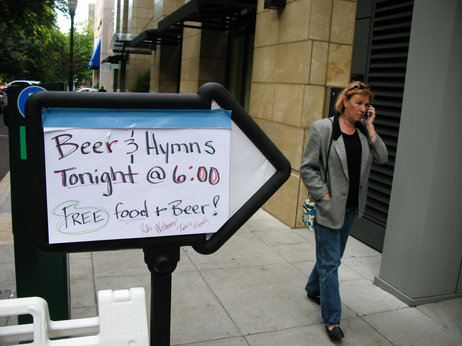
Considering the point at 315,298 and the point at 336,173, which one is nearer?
the point at 336,173

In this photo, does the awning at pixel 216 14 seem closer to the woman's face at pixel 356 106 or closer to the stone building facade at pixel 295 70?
the stone building facade at pixel 295 70

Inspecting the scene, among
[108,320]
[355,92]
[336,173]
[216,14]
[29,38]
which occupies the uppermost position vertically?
[29,38]

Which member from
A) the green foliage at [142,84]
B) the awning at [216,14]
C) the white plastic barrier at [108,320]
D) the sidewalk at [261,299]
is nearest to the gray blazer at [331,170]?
the sidewalk at [261,299]

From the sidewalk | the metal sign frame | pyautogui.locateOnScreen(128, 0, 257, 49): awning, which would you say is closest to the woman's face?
the sidewalk

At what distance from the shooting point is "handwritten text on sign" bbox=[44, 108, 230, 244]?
1.58 m

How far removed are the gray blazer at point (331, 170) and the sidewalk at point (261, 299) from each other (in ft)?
3.19

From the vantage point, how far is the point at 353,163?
3.62m

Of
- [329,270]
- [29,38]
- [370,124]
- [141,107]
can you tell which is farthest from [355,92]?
[29,38]

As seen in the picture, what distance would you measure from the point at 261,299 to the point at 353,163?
61.1 inches

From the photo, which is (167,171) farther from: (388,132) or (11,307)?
(388,132)

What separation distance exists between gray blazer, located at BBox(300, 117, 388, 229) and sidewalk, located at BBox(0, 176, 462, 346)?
97 cm

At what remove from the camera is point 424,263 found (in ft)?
13.7

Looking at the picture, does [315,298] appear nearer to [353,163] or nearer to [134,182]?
[353,163]

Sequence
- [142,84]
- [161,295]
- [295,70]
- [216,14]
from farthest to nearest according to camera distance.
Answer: [142,84] < [216,14] < [295,70] < [161,295]
